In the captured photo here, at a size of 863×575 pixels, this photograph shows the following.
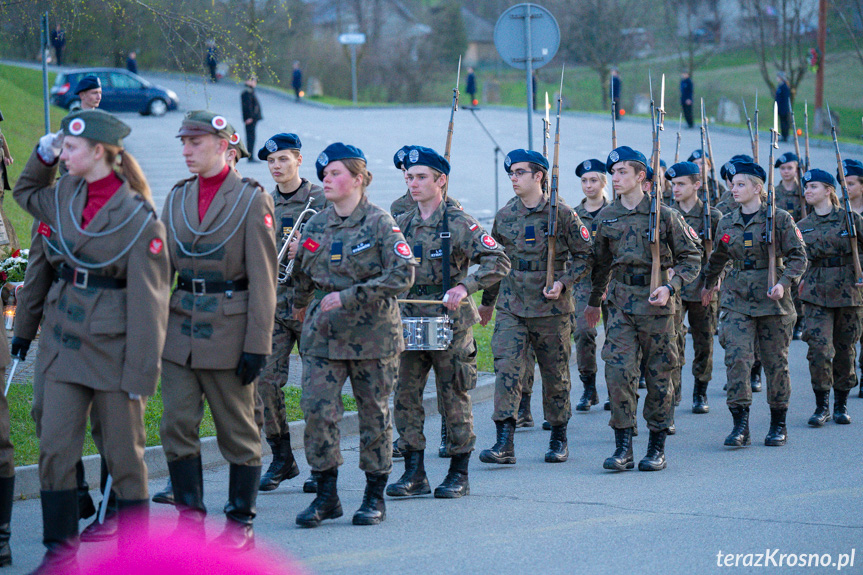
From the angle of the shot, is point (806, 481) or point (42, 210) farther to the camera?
A: point (806, 481)

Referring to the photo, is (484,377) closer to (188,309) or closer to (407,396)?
(407,396)

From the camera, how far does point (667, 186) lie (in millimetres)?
12305

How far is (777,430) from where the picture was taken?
8742 millimetres

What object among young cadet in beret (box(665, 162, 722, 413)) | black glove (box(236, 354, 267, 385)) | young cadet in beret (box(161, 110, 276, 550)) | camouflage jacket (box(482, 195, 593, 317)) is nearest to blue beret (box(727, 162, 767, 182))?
young cadet in beret (box(665, 162, 722, 413))

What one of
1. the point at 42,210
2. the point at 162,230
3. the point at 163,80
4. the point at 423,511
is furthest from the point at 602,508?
the point at 163,80

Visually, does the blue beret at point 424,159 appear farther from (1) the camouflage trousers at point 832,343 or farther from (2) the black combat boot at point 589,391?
(1) the camouflage trousers at point 832,343

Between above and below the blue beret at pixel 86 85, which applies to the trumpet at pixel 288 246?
below

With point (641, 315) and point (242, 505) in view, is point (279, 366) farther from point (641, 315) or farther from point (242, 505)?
point (641, 315)

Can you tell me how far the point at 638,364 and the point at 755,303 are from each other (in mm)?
1401

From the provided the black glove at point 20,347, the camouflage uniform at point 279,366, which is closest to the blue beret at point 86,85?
the camouflage uniform at point 279,366

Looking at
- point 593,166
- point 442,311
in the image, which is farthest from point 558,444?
point 593,166

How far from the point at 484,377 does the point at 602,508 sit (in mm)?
4368

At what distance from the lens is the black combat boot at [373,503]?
635 centimetres

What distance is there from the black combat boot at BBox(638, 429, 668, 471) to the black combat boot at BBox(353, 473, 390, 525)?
223 cm
